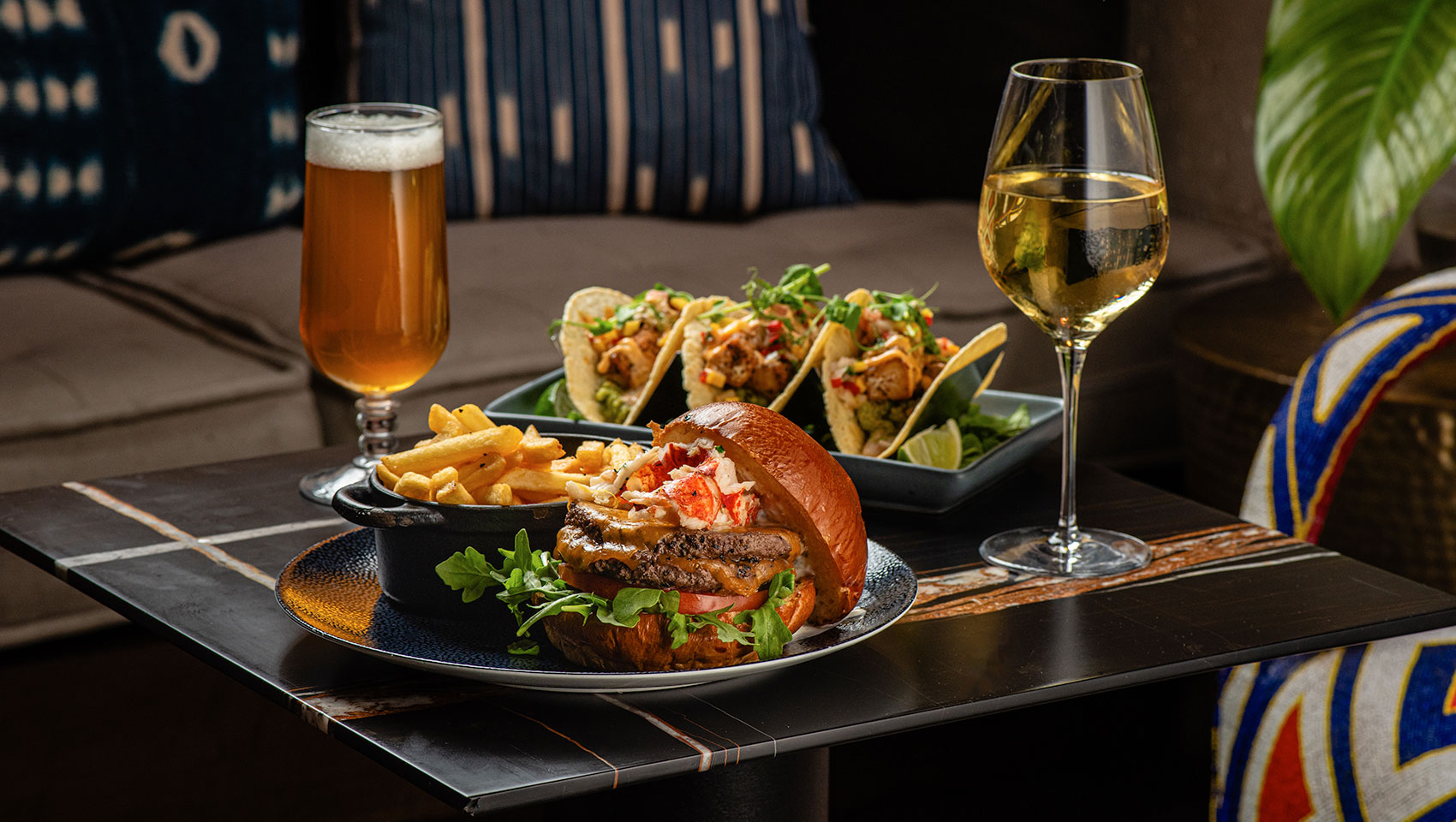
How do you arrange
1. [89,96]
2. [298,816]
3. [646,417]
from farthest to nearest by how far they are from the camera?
[89,96], [298,816], [646,417]

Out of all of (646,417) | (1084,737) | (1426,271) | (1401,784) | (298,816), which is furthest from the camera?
(1426,271)

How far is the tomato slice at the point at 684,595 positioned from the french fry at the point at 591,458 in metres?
0.13

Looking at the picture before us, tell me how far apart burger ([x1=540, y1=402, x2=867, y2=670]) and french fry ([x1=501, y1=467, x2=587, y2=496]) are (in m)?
0.04

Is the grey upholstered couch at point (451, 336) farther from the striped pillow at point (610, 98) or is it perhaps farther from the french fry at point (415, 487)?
the french fry at point (415, 487)

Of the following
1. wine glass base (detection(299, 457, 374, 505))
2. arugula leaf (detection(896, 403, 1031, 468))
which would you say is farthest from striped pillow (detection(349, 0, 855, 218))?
arugula leaf (detection(896, 403, 1031, 468))

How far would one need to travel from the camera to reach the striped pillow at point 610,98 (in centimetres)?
256

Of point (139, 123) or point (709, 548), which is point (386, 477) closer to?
point (709, 548)

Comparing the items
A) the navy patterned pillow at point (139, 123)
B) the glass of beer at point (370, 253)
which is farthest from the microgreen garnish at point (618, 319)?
the navy patterned pillow at point (139, 123)

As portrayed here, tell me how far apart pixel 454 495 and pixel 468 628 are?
0.26ft

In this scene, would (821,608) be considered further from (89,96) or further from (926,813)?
(89,96)

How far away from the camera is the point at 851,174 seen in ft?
10.1

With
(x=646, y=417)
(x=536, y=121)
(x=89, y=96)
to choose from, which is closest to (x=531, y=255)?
(x=536, y=121)

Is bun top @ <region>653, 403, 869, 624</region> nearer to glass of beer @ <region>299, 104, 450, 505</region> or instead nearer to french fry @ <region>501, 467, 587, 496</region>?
french fry @ <region>501, 467, 587, 496</region>

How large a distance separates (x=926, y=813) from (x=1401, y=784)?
0.84 m
